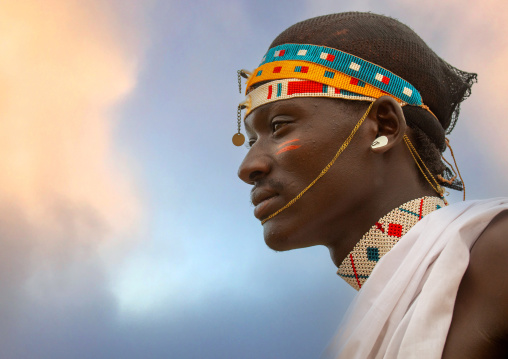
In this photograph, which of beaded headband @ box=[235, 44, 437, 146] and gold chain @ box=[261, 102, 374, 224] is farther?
beaded headband @ box=[235, 44, 437, 146]

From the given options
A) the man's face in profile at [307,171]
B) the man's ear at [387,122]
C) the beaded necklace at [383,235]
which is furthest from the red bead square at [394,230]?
the man's ear at [387,122]

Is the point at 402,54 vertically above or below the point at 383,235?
above

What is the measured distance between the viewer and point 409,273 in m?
1.93

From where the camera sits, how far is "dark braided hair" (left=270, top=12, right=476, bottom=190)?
8.88 ft

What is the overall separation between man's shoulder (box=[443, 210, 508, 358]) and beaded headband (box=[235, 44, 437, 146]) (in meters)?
1.05

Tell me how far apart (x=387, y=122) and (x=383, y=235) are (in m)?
0.58

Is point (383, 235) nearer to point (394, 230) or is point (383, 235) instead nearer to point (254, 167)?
point (394, 230)

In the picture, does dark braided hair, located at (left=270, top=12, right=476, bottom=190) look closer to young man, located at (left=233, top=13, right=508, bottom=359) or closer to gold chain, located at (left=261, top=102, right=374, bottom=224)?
young man, located at (left=233, top=13, right=508, bottom=359)

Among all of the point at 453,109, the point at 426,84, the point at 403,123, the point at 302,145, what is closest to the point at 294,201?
the point at 302,145

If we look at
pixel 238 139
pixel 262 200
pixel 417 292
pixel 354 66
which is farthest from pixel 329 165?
pixel 238 139

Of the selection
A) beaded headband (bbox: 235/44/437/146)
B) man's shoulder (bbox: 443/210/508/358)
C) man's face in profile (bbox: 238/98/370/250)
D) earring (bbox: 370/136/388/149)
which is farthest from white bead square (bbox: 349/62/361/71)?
man's shoulder (bbox: 443/210/508/358)

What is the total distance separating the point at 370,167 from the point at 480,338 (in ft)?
3.46

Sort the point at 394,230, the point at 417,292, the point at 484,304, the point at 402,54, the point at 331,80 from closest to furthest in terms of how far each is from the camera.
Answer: the point at 484,304 → the point at 417,292 → the point at 394,230 → the point at 331,80 → the point at 402,54

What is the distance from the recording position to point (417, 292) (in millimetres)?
1912
